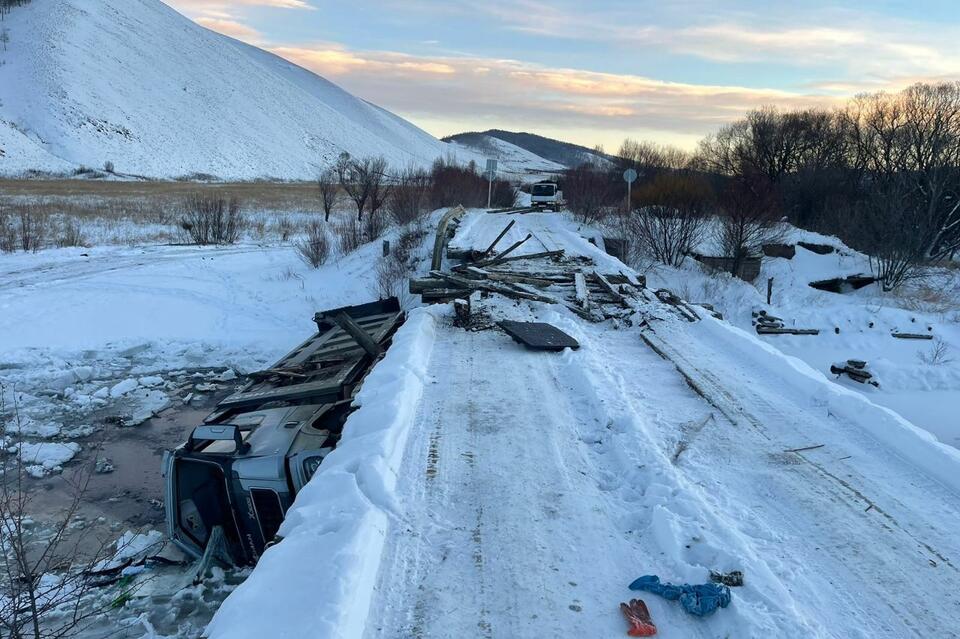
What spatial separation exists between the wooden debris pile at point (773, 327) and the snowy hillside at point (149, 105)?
75097 millimetres

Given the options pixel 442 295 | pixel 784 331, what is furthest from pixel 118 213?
pixel 784 331

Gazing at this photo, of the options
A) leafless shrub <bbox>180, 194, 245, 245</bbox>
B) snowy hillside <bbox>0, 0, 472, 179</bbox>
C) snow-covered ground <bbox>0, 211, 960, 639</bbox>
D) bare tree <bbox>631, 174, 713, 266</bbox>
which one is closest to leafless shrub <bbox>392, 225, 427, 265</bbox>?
bare tree <bbox>631, 174, 713, 266</bbox>

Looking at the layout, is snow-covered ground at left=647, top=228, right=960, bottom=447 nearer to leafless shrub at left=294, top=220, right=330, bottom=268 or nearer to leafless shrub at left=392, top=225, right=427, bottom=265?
leafless shrub at left=392, top=225, right=427, bottom=265

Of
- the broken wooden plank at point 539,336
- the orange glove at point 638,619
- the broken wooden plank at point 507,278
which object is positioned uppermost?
the broken wooden plank at point 507,278

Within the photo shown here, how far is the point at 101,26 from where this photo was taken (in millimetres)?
117250

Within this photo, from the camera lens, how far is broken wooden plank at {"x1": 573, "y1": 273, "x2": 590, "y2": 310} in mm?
11446

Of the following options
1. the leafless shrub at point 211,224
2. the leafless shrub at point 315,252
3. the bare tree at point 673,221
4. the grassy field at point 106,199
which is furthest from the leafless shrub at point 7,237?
the bare tree at point 673,221

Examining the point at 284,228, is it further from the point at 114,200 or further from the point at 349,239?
the point at 114,200

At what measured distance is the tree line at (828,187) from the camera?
76.7 ft

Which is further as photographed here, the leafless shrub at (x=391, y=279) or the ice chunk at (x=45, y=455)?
the leafless shrub at (x=391, y=279)

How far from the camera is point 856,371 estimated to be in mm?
13227

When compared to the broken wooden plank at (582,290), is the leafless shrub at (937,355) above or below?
below

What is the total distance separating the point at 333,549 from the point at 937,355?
16.7m

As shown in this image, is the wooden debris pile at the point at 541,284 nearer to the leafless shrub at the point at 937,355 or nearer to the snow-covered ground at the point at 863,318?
the snow-covered ground at the point at 863,318
